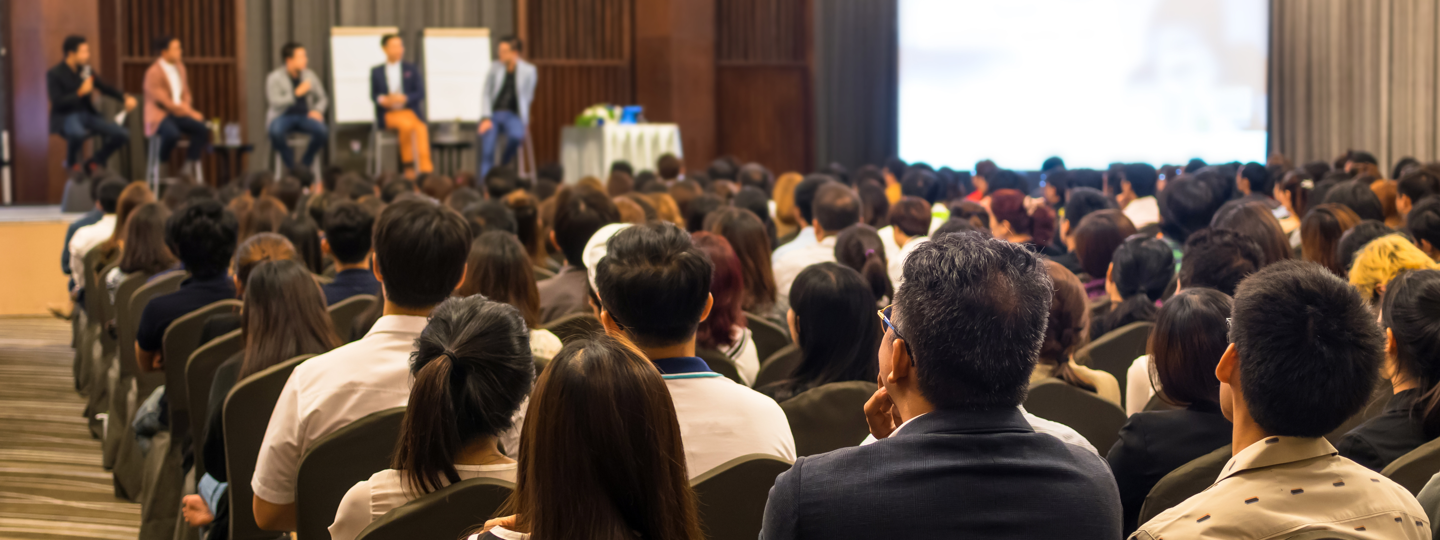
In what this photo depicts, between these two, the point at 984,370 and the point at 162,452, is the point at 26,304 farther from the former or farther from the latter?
the point at 984,370

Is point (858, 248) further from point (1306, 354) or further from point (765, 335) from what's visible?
point (1306, 354)

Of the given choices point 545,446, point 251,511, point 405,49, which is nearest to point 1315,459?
point 545,446

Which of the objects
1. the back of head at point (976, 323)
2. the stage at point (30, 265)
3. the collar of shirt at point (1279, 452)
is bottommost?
the stage at point (30, 265)

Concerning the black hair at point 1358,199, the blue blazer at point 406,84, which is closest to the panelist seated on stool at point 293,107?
the blue blazer at point 406,84

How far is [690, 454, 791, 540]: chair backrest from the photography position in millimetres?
1664

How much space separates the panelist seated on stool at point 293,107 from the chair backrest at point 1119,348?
8189 mm

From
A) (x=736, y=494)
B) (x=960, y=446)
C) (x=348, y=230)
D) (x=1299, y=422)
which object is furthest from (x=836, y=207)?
(x=960, y=446)

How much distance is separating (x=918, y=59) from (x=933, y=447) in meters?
12.0

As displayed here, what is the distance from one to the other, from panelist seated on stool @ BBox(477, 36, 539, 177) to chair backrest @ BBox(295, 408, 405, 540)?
28.2 feet

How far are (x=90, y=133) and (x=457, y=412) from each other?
920 cm

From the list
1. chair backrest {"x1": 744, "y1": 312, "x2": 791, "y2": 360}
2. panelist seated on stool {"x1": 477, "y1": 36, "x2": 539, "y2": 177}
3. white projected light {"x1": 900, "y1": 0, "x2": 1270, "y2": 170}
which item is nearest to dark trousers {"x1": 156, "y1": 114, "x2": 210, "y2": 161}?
panelist seated on stool {"x1": 477, "y1": 36, "x2": 539, "y2": 177}

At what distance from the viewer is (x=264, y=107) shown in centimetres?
1111

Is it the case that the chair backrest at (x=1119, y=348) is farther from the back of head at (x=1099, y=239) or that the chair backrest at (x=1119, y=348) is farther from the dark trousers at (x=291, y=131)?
the dark trousers at (x=291, y=131)

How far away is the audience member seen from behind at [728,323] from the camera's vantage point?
2.93 metres
